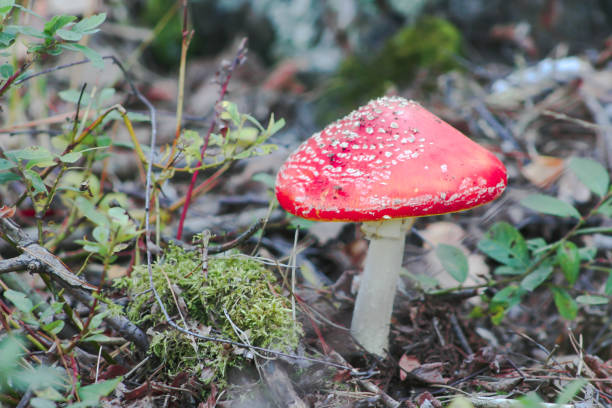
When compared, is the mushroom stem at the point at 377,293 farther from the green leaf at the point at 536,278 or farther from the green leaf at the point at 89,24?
the green leaf at the point at 89,24

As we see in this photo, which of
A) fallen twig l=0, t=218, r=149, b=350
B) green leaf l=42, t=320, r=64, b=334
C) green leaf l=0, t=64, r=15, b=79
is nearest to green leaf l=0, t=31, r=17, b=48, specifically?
green leaf l=0, t=64, r=15, b=79

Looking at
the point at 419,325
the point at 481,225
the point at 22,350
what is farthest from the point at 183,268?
the point at 481,225

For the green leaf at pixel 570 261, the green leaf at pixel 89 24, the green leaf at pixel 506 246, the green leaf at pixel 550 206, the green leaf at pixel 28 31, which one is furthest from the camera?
the green leaf at pixel 506 246

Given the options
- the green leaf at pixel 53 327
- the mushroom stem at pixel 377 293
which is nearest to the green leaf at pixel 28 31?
the green leaf at pixel 53 327

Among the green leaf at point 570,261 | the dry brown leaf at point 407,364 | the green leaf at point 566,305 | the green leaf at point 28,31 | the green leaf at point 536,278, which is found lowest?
the dry brown leaf at point 407,364

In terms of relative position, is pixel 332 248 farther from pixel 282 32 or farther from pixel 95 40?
pixel 95 40

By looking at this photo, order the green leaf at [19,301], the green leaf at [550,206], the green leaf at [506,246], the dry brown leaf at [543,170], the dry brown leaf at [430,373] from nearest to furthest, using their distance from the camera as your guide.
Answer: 1. the green leaf at [19,301]
2. the dry brown leaf at [430,373]
3. the green leaf at [550,206]
4. the green leaf at [506,246]
5. the dry brown leaf at [543,170]

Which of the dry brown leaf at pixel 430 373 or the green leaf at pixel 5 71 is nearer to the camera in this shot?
the green leaf at pixel 5 71

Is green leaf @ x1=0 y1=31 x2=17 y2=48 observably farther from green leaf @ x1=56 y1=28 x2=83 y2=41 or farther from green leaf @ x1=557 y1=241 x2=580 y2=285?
green leaf @ x1=557 y1=241 x2=580 y2=285
